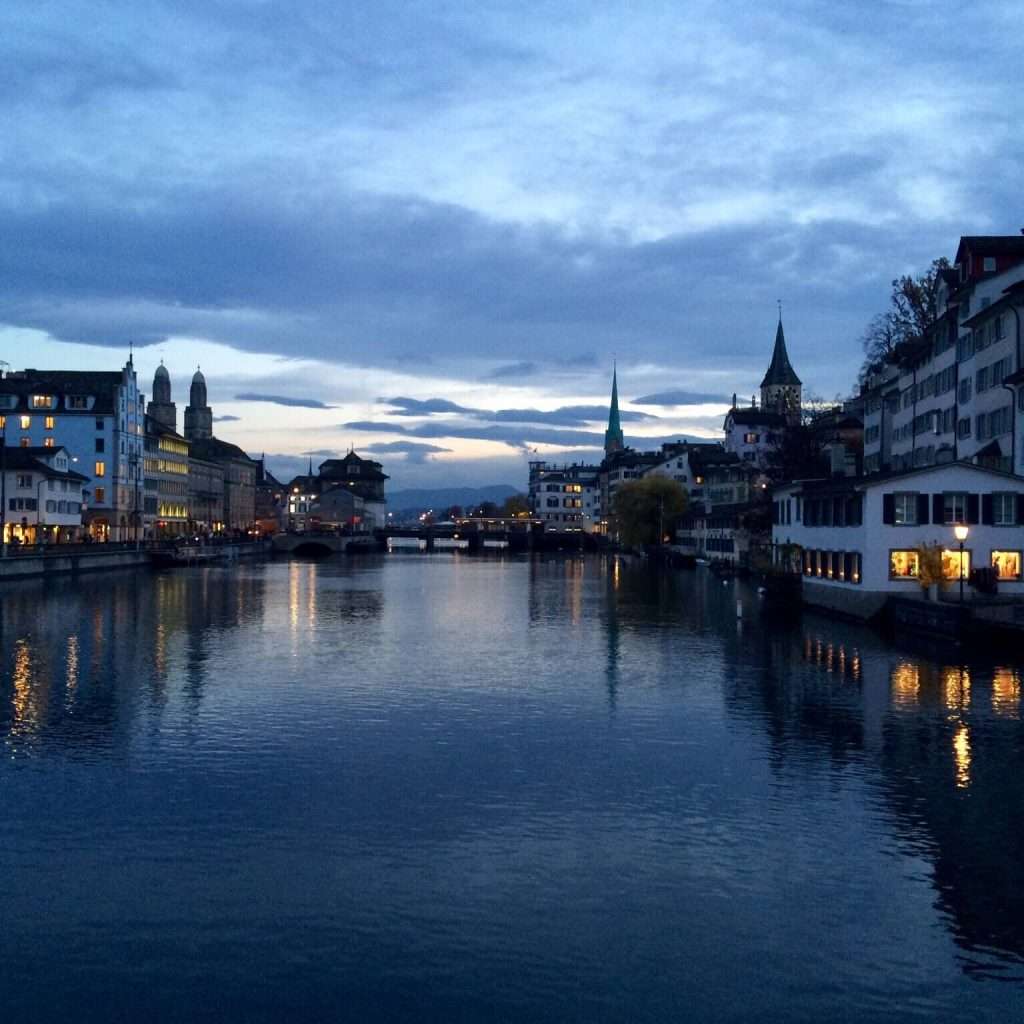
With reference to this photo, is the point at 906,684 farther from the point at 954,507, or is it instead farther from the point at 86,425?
the point at 86,425

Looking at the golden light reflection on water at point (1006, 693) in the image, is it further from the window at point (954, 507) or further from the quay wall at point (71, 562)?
the quay wall at point (71, 562)

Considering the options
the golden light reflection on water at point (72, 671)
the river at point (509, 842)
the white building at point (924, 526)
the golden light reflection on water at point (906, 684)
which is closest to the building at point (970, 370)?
the white building at point (924, 526)

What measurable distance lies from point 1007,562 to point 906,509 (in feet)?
21.6

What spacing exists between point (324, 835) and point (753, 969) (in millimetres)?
10529

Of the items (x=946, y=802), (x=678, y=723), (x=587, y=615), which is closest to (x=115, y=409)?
(x=587, y=615)

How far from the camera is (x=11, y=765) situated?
31.8 m

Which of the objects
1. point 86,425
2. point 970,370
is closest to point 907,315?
point 970,370

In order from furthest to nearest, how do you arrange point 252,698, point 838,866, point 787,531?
point 787,531 → point 252,698 → point 838,866

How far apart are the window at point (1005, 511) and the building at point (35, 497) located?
111 m

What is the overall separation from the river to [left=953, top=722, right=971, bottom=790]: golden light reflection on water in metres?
0.15

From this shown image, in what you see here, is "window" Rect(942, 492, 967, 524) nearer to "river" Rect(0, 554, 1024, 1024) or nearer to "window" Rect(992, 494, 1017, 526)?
"window" Rect(992, 494, 1017, 526)

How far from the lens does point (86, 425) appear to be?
169625mm

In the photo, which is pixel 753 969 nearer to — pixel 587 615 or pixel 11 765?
pixel 11 765

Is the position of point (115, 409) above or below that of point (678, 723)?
above
